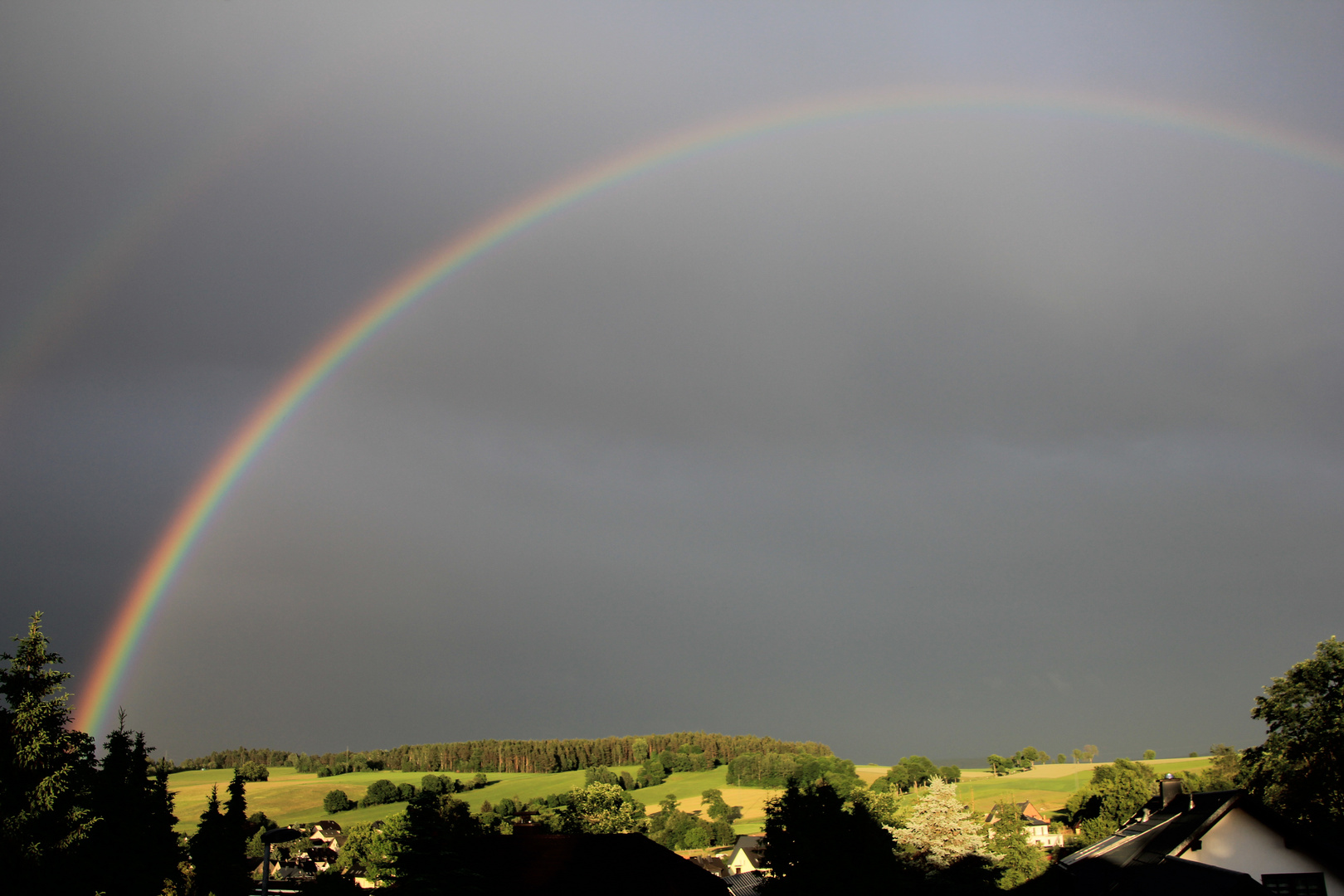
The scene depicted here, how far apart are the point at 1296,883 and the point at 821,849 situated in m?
19.2

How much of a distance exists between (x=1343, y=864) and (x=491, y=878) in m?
30.6

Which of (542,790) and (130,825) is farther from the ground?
(130,825)

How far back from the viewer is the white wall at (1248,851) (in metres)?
32.6

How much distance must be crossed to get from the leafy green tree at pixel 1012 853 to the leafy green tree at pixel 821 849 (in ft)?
77.8

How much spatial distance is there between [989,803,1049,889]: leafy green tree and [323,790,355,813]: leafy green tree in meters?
138

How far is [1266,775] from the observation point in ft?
164

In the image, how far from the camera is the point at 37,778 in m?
33.2

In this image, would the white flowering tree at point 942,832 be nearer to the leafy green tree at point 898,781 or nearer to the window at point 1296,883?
the window at point 1296,883

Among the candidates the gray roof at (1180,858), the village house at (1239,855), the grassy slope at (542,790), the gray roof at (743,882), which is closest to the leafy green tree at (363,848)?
the gray roof at (743,882)

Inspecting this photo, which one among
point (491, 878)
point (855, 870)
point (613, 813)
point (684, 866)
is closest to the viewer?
point (855, 870)

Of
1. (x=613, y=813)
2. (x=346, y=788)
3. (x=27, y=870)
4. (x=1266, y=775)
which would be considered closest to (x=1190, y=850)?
(x=1266, y=775)

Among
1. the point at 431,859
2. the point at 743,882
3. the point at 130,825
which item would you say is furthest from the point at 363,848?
the point at 431,859

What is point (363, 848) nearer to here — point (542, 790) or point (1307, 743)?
point (542, 790)

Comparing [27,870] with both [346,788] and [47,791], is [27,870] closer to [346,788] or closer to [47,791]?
[47,791]
